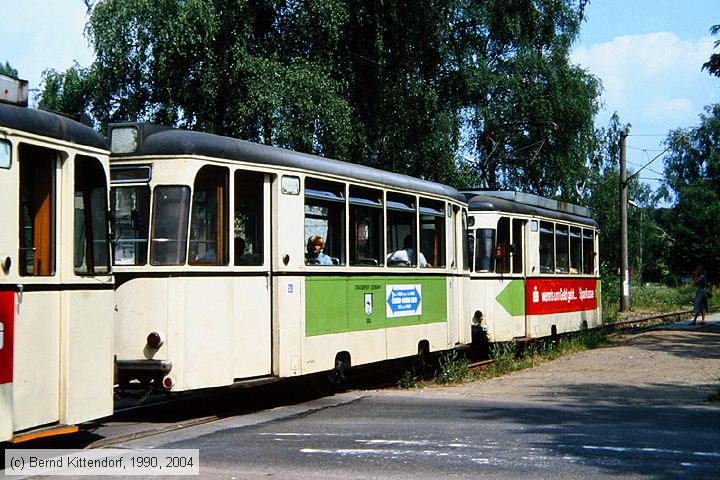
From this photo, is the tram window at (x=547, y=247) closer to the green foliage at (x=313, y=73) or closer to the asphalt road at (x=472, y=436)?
the green foliage at (x=313, y=73)

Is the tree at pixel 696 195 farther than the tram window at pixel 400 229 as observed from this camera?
Yes

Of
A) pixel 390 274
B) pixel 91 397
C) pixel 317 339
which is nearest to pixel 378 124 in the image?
pixel 390 274

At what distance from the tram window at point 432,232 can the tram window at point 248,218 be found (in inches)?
174

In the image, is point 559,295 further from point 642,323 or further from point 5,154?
point 5,154

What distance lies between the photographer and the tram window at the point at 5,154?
8.28 metres

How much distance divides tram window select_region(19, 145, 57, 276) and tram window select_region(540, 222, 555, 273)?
1443 cm

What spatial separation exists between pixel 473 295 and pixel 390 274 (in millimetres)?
4535

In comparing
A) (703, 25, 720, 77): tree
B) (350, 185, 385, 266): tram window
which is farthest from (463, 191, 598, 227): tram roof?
(350, 185, 385, 266): tram window

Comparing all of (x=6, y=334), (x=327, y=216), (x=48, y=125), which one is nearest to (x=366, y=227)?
(x=327, y=216)

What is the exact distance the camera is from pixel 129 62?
24844 mm

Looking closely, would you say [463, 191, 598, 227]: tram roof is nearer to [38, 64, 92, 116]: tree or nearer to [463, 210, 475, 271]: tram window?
[463, 210, 475, 271]: tram window

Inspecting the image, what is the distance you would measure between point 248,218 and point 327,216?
164 centimetres

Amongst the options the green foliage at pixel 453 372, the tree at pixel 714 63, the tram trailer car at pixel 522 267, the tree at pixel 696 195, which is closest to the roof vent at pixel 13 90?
the green foliage at pixel 453 372

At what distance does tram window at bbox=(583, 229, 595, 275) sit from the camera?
25.4m
